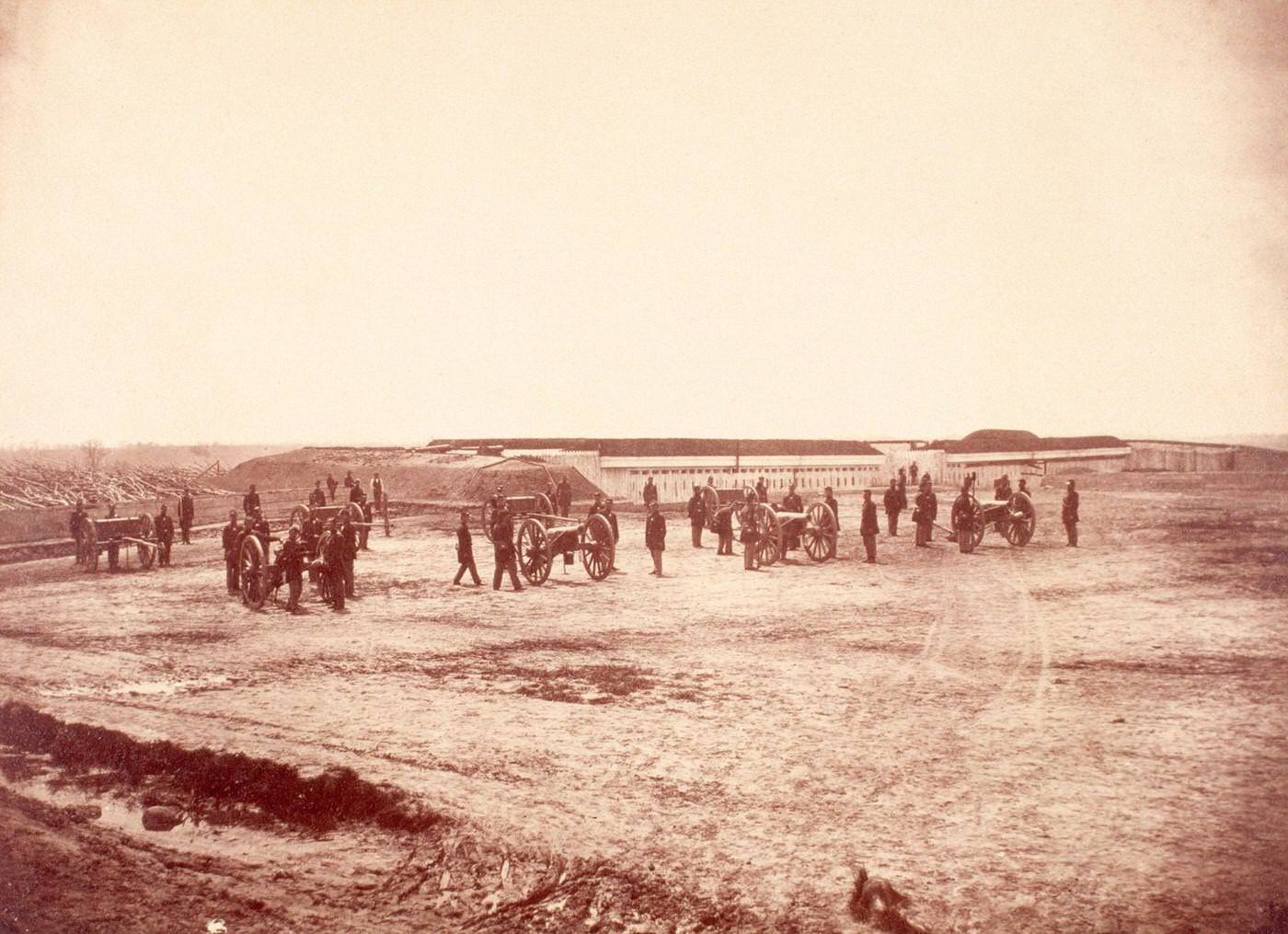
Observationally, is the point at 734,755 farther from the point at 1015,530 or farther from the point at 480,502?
the point at 480,502

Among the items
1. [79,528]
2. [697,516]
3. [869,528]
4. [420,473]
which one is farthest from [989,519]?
[420,473]

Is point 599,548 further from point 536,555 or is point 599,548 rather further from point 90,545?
point 90,545

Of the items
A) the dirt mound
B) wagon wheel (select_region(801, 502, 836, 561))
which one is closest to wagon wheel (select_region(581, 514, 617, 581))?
wagon wheel (select_region(801, 502, 836, 561))

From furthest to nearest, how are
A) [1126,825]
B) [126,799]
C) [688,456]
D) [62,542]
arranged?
1. [688,456]
2. [62,542]
3. [126,799]
4. [1126,825]

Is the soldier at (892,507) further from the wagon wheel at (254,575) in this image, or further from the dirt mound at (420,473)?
the wagon wheel at (254,575)

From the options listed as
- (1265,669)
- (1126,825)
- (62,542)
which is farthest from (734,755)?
(62,542)
